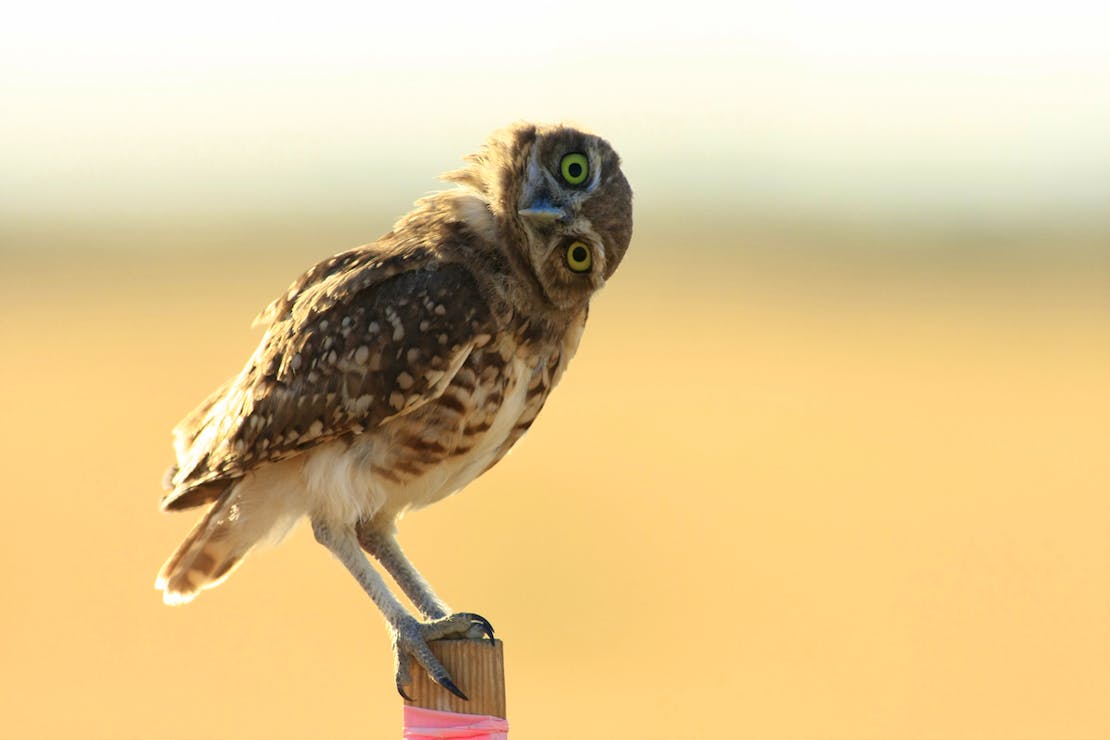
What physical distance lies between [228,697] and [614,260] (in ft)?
31.9

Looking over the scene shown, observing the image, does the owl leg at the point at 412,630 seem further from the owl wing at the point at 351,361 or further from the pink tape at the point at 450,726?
the owl wing at the point at 351,361

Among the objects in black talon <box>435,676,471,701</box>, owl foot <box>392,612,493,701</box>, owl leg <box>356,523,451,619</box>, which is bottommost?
black talon <box>435,676,471,701</box>

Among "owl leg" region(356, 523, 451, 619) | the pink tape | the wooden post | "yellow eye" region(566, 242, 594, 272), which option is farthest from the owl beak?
the pink tape

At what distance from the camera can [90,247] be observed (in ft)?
151

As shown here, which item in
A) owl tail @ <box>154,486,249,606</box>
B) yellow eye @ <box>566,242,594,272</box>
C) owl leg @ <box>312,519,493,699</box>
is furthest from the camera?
owl tail @ <box>154,486,249,606</box>

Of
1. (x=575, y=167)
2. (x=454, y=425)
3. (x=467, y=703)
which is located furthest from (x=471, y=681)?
(x=575, y=167)

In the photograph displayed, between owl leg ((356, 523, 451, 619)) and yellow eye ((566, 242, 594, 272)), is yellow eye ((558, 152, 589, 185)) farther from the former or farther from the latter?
owl leg ((356, 523, 451, 619))

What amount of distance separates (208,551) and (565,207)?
1.78m

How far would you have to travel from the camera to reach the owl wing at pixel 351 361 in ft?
16.7

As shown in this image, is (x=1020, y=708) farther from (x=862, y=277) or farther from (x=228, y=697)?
(x=862, y=277)

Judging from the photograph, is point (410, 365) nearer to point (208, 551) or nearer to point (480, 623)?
point (480, 623)

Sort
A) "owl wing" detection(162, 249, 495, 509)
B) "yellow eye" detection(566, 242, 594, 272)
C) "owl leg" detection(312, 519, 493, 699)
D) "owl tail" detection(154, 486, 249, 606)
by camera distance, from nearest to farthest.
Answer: "owl leg" detection(312, 519, 493, 699) → "owl wing" detection(162, 249, 495, 509) → "yellow eye" detection(566, 242, 594, 272) → "owl tail" detection(154, 486, 249, 606)

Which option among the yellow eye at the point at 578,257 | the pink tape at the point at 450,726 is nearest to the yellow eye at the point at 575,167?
the yellow eye at the point at 578,257

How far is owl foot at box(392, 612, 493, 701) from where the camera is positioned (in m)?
4.77
